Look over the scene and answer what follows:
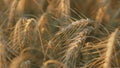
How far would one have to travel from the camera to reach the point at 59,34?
1674 millimetres

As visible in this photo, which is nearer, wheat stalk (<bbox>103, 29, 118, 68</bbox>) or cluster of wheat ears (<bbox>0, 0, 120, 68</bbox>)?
wheat stalk (<bbox>103, 29, 118, 68</bbox>)

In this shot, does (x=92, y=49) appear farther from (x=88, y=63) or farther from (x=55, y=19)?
(x=55, y=19)

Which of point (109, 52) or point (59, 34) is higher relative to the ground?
point (59, 34)

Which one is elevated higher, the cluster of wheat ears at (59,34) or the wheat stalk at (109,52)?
the cluster of wheat ears at (59,34)

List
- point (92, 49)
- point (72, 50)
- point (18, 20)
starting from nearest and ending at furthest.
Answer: point (72, 50)
point (92, 49)
point (18, 20)

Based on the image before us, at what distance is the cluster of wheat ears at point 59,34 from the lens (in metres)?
1.54

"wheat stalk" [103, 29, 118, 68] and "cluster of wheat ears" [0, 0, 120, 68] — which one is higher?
"cluster of wheat ears" [0, 0, 120, 68]

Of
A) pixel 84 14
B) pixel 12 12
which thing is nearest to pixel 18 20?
pixel 12 12

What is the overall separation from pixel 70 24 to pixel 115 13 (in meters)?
0.29

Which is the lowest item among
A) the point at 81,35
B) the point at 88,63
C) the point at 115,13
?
the point at 88,63

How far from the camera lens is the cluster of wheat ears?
5.04 feet

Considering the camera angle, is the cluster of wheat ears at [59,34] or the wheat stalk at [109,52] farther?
the cluster of wheat ears at [59,34]

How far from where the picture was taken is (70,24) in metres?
1.67

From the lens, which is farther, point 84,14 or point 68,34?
point 84,14
